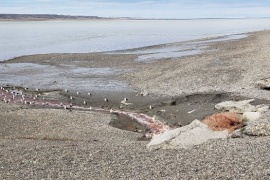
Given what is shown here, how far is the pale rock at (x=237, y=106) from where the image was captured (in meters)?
20.5

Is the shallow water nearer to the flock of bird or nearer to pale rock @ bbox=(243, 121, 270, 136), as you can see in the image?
the flock of bird

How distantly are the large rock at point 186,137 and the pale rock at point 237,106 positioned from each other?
16.0ft

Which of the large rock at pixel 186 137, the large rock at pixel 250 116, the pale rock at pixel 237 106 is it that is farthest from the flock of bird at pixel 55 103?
the large rock at pixel 250 116

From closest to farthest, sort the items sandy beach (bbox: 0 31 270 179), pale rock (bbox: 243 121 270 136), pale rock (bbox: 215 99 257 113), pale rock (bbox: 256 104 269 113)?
sandy beach (bbox: 0 31 270 179) < pale rock (bbox: 243 121 270 136) < pale rock (bbox: 256 104 269 113) < pale rock (bbox: 215 99 257 113)

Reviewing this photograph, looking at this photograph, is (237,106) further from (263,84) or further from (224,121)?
(263,84)

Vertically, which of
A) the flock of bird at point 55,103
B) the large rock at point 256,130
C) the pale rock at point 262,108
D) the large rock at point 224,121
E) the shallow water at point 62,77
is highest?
the large rock at point 256,130

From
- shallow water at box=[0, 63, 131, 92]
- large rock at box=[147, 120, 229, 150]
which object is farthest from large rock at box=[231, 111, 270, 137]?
shallow water at box=[0, 63, 131, 92]

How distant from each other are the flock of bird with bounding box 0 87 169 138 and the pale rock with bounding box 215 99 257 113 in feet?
10.6

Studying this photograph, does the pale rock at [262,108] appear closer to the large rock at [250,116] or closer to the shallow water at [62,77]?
the large rock at [250,116]

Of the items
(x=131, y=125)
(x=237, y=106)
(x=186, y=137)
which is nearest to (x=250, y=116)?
(x=237, y=106)

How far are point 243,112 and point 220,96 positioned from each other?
4.73 m

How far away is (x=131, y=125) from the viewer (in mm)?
21891

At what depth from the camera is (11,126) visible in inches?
788

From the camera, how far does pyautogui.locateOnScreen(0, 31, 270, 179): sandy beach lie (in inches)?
465
